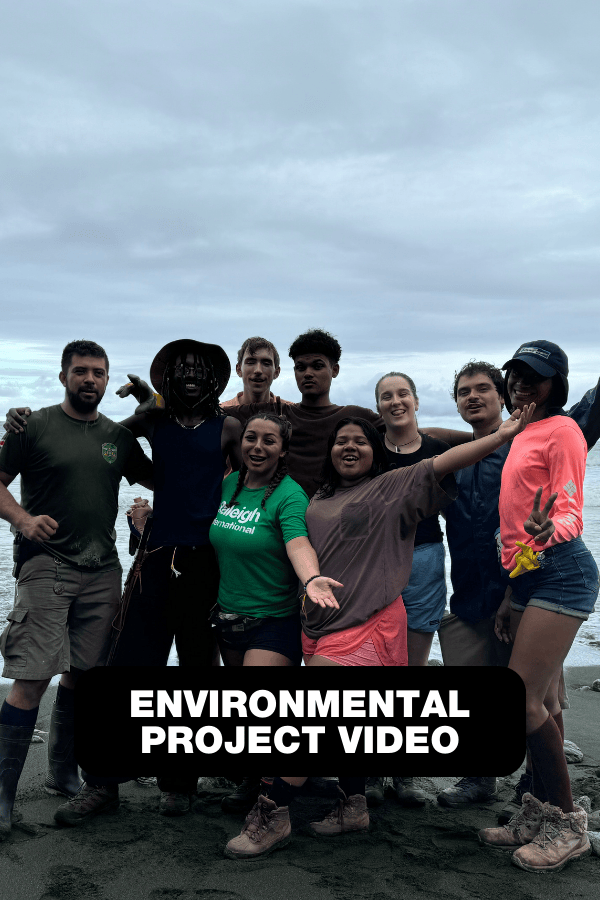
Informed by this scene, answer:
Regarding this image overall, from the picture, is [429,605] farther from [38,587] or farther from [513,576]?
[38,587]

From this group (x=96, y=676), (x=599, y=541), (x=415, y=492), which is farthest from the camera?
(x=599, y=541)

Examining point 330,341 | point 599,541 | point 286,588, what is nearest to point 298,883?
point 286,588

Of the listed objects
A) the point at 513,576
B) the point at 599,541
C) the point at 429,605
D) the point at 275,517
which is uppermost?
the point at 275,517

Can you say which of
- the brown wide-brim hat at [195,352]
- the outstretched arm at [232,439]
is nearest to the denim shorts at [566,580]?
the outstretched arm at [232,439]

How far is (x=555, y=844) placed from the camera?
322 centimetres

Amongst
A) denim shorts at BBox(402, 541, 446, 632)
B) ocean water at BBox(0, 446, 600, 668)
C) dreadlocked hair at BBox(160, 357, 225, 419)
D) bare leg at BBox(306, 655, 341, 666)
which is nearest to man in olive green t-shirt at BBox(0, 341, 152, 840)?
dreadlocked hair at BBox(160, 357, 225, 419)

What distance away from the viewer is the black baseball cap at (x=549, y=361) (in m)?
3.37

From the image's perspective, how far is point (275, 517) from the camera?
135 inches

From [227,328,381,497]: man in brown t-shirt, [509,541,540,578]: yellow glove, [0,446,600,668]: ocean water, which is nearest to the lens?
[509,541,540,578]: yellow glove

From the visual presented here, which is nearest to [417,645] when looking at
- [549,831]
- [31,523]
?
[549,831]

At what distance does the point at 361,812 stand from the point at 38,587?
2026 mm

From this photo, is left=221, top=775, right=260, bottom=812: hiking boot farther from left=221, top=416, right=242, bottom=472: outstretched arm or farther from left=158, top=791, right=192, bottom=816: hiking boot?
left=221, top=416, right=242, bottom=472: outstretched arm

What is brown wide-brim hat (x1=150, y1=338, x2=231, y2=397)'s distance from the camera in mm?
3939

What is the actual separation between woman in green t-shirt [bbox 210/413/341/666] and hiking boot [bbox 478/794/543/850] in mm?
1254
